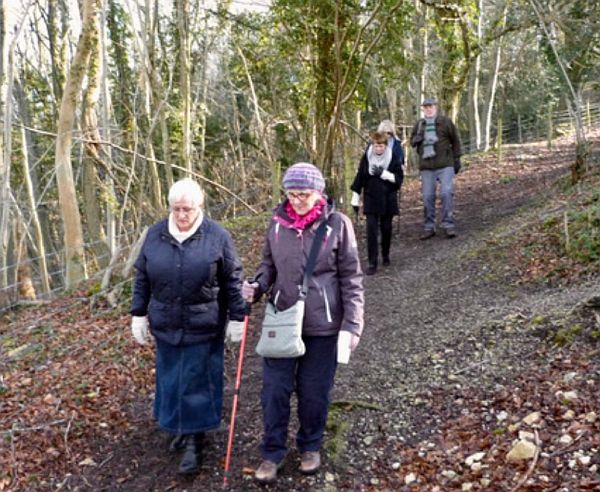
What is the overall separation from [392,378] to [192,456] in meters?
1.76

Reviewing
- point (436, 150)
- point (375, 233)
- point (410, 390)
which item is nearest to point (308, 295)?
point (410, 390)

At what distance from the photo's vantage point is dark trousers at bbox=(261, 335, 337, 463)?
3.69m

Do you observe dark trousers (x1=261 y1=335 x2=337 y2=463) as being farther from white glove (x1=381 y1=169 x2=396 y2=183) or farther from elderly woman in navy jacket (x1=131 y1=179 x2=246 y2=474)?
white glove (x1=381 y1=169 x2=396 y2=183)

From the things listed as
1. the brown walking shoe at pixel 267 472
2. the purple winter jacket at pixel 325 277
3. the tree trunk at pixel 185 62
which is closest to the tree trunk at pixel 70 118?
the tree trunk at pixel 185 62

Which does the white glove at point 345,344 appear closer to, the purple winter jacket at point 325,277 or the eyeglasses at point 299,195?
the purple winter jacket at point 325,277

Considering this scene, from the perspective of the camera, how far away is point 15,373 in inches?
235

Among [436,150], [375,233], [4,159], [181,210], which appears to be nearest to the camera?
[181,210]

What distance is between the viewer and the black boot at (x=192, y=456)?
3.99 meters

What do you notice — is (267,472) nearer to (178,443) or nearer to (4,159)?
(178,443)

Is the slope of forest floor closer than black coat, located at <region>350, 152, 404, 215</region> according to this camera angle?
Yes

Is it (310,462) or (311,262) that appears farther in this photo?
(310,462)

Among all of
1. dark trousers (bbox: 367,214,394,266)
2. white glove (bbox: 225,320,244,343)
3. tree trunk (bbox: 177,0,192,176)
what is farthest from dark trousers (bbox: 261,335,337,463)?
tree trunk (bbox: 177,0,192,176)

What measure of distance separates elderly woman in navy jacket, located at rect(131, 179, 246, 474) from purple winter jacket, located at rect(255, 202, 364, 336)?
1.67 ft

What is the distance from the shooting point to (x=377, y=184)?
25.9 ft
